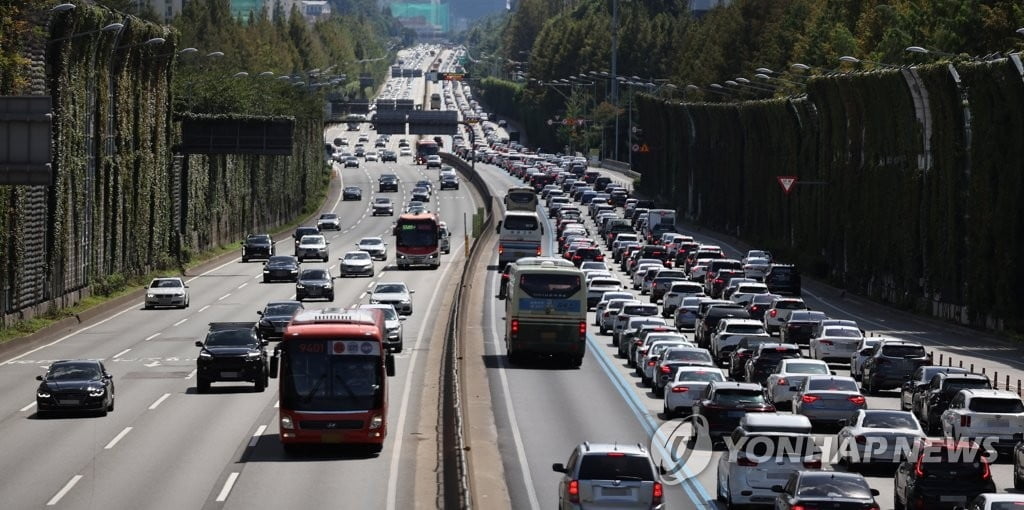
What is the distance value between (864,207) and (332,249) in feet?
121

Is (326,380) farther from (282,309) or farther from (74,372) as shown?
(282,309)

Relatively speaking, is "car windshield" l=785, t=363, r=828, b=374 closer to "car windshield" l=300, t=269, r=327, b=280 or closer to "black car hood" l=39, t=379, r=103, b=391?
"black car hood" l=39, t=379, r=103, b=391

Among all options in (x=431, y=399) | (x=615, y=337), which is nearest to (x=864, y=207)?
(x=615, y=337)

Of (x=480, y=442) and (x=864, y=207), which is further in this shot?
(x=864, y=207)

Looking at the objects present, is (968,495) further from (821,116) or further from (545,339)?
(821,116)

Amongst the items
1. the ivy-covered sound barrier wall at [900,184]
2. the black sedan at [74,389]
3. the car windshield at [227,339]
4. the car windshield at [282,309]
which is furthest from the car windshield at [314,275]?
the black sedan at [74,389]

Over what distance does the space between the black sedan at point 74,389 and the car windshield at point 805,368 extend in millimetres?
17129

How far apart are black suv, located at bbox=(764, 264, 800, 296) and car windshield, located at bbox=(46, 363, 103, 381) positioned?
46211 millimetres

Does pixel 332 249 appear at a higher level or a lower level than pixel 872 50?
lower

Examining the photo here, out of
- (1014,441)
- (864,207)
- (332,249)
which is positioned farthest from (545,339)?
(332,249)

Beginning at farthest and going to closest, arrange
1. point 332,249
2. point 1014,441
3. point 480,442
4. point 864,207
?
point 332,249 < point 864,207 < point 480,442 < point 1014,441

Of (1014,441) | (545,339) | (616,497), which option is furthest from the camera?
(545,339)

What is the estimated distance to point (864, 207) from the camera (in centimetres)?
9762

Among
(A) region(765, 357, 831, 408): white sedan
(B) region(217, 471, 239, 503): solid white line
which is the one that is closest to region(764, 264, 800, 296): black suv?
(A) region(765, 357, 831, 408): white sedan
